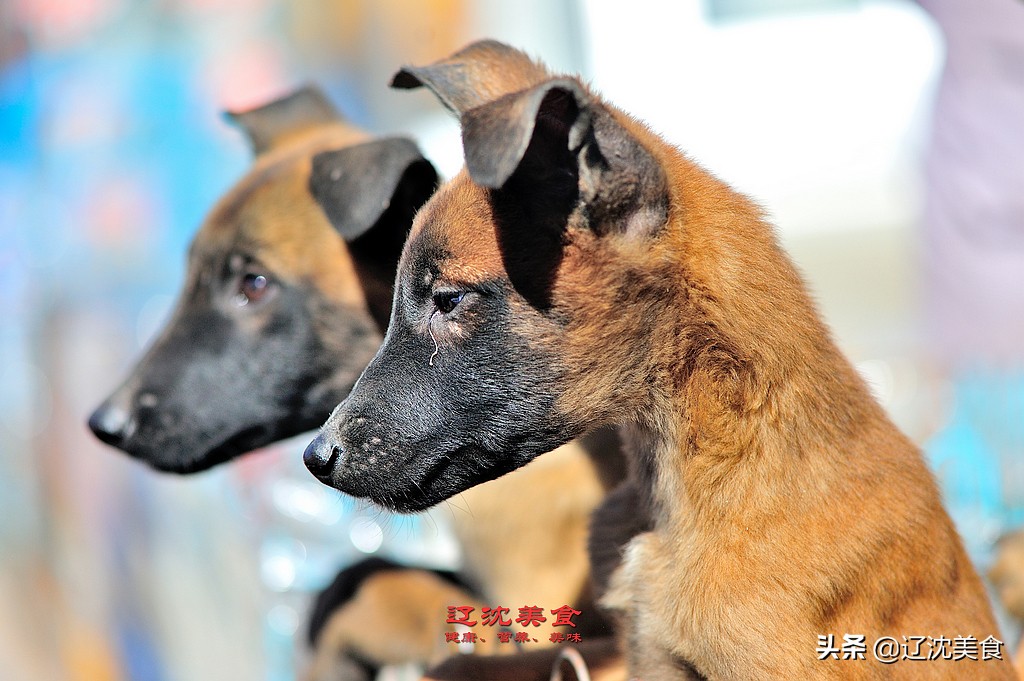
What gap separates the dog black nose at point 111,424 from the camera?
2682 millimetres

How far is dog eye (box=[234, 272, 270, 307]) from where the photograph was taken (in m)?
2.75

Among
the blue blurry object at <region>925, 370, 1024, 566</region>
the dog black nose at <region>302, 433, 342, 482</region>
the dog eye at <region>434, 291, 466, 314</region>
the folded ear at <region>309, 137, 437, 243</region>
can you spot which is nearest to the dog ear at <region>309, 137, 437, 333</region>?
the folded ear at <region>309, 137, 437, 243</region>

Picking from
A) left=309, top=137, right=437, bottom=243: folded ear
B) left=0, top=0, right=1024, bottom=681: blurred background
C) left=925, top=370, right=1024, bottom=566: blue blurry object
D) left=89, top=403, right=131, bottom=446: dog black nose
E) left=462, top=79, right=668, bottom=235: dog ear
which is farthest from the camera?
left=0, top=0, right=1024, bottom=681: blurred background

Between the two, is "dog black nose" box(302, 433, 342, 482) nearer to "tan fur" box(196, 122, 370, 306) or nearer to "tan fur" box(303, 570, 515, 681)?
"tan fur" box(196, 122, 370, 306)

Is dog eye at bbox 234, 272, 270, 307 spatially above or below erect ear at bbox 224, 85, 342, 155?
below

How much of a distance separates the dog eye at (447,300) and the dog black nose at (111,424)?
3.77 feet

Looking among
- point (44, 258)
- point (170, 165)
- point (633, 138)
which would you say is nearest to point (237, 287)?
point (633, 138)

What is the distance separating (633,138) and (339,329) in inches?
45.0

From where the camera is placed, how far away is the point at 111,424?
8.79 ft

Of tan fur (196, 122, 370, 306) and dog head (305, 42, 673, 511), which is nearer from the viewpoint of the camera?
dog head (305, 42, 673, 511)

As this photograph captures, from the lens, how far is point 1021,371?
189 inches

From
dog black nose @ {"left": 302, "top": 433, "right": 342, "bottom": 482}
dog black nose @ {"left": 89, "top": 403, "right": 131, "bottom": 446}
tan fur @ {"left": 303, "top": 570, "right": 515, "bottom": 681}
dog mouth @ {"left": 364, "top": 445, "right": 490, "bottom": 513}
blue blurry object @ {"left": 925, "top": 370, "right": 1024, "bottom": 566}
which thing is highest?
dog black nose @ {"left": 302, "top": 433, "right": 342, "bottom": 482}

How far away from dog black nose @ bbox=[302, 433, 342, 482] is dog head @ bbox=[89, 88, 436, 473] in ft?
2.59

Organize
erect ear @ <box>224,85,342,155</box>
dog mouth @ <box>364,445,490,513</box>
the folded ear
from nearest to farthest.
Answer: dog mouth @ <box>364,445,490,513</box>, the folded ear, erect ear @ <box>224,85,342,155</box>
